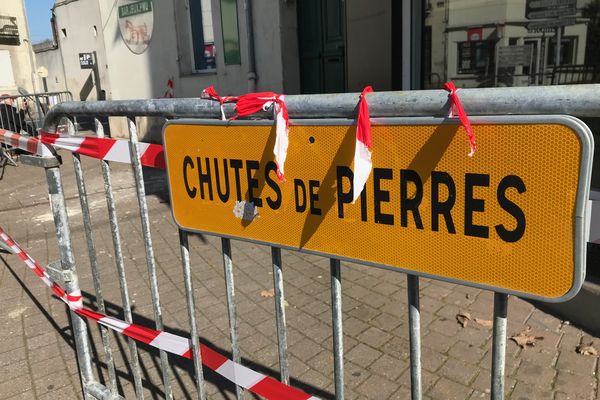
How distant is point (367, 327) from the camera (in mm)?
3494

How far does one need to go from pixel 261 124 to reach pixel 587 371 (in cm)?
265

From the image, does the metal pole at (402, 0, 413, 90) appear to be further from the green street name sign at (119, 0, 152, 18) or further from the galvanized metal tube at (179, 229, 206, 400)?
the green street name sign at (119, 0, 152, 18)

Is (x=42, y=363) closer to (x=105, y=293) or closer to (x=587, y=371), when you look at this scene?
(x=105, y=293)

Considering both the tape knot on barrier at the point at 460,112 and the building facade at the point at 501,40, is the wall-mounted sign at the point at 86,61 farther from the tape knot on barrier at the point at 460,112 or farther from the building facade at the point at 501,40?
the tape knot on barrier at the point at 460,112

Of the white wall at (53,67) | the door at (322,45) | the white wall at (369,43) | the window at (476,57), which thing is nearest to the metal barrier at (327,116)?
the window at (476,57)

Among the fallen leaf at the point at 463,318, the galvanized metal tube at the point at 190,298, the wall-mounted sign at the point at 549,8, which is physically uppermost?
the wall-mounted sign at the point at 549,8

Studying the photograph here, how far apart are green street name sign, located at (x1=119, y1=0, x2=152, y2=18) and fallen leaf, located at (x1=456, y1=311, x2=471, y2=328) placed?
33.1ft

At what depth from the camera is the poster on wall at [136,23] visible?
11130mm

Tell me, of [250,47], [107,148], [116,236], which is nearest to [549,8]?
[107,148]

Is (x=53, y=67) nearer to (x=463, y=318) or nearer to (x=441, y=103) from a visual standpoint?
(x=463, y=318)

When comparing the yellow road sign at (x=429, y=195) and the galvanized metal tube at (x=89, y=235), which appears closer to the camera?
the yellow road sign at (x=429, y=195)

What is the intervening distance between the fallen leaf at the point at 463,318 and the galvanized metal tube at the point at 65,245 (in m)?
2.47

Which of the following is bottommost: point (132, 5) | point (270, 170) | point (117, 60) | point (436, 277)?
point (436, 277)

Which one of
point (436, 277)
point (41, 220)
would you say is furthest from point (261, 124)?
point (41, 220)
